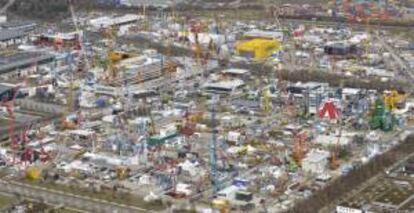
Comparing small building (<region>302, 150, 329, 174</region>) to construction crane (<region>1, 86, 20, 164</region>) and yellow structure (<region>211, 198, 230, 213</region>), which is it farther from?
construction crane (<region>1, 86, 20, 164</region>)

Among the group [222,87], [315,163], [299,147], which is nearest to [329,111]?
[299,147]

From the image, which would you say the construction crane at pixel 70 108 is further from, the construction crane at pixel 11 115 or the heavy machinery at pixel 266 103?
the heavy machinery at pixel 266 103

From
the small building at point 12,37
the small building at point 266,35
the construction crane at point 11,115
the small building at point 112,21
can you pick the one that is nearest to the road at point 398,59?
the small building at point 266,35

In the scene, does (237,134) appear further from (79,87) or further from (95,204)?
(79,87)

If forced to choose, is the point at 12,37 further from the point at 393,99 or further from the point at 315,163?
the point at 315,163

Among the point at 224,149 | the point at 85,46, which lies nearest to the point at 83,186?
the point at 224,149

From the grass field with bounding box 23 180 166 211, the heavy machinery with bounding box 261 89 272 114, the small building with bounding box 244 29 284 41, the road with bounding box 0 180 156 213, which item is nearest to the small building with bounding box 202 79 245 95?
the heavy machinery with bounding box 261 89 272 114
